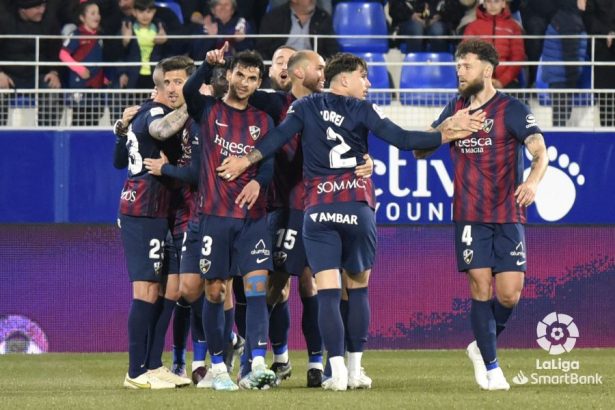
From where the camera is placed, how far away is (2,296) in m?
14.0

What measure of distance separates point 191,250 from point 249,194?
2.25 ft

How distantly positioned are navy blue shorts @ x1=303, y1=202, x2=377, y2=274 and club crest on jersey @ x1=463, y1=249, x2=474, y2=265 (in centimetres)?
64

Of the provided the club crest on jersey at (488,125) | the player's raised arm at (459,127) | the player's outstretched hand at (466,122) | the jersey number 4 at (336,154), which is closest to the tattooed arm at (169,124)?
the jersey number 4 at (336,154)

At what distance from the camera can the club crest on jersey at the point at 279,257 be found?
9.92m

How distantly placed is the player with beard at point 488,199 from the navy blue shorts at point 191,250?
5.39 feet

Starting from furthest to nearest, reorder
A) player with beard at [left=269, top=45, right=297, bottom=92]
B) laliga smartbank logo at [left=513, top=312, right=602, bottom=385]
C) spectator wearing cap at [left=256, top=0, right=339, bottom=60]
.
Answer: spectator wearing cap at [left=256, top=0, right=339, bottom=60], player with beard at [left=269, top=45, right=297, bottom=92], laliga smartbank logo at [left=513, top=312, right=602, bottom=385]

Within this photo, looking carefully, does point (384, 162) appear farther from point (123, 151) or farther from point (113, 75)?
point (123, 151)

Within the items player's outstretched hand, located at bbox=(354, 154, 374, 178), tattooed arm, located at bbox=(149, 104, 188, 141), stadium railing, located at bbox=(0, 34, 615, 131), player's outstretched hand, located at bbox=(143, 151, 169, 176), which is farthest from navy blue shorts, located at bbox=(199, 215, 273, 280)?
stadium railing, located at bbox=(0, 34, 615, 131)

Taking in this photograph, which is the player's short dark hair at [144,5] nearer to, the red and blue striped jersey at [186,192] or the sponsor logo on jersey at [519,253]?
the red and blue striped jersey at [186,192]

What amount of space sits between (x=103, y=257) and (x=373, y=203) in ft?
17.7

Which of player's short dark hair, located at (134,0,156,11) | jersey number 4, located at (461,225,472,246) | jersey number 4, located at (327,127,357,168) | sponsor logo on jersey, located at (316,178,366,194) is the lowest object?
jersey number 4, located at (461,225,472,246)

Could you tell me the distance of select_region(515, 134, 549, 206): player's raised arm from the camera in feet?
29.0

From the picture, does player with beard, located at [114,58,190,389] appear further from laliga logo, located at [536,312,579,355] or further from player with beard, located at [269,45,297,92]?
A: laliga logo, located at [536,312,579,355]

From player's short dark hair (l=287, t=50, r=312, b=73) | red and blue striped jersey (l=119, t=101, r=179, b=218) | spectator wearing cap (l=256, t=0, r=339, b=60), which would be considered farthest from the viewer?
spectator wearing cap (l=256, t=0, r=339, b=60)
